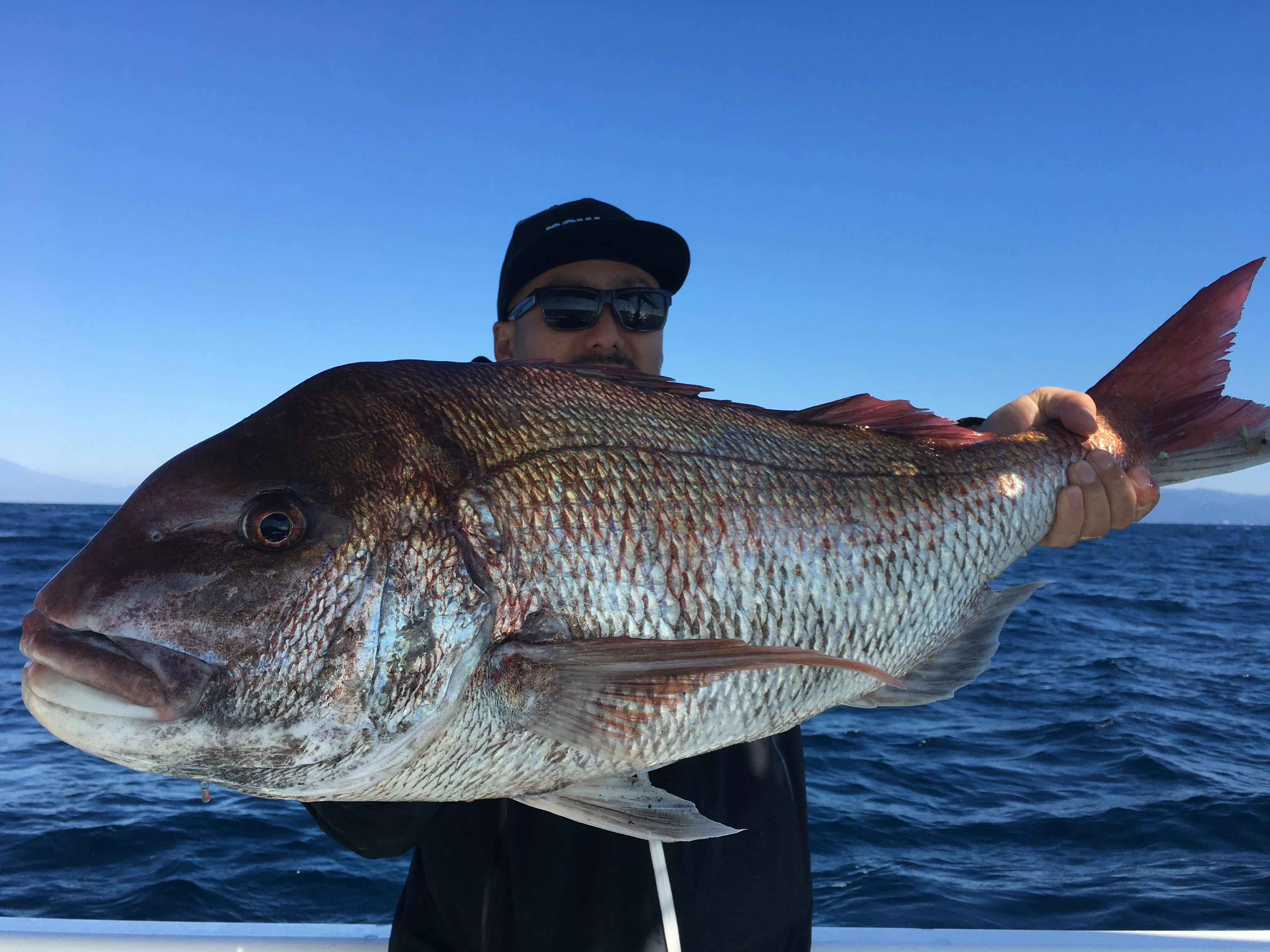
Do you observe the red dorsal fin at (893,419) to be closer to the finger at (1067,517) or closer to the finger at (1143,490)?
the finger at (1067,517)

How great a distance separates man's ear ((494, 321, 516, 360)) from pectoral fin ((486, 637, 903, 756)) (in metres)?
2.05

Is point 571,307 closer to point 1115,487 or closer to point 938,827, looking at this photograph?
point 1115,487

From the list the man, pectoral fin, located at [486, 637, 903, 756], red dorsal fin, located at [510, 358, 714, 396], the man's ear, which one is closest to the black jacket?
the man

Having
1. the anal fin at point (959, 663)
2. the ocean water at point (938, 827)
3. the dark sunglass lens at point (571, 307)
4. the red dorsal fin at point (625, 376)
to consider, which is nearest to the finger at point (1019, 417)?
the anal fin at point (959, 663)

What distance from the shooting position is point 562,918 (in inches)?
76.2

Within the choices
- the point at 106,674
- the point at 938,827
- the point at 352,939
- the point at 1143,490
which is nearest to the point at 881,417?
the point at 1143,490

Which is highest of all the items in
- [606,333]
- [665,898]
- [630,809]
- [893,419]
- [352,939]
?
[606,333]

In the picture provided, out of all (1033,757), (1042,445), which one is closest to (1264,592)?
(1033,757)

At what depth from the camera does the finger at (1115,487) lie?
6.83 ft

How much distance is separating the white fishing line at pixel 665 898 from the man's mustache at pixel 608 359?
1.66 meters

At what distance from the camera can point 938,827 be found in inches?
242

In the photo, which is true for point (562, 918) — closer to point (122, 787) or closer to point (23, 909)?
point (23, 909)

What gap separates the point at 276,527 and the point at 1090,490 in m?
1.97

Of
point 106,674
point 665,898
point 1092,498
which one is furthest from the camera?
point 1092,498
